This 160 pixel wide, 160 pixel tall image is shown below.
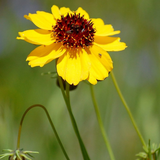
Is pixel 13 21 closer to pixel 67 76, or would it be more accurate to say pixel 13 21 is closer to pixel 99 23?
pixel 99 23

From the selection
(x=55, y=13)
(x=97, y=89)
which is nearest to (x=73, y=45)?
(x=55, y=13)

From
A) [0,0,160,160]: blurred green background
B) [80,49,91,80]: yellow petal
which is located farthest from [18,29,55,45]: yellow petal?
[0,0,160,160]: blurred green background

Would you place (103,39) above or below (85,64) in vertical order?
above

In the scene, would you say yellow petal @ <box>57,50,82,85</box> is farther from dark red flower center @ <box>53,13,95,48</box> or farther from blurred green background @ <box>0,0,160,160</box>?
blurred green background @ <box>0,0,160,160</box>

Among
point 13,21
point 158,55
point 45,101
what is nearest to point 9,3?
point 13,21

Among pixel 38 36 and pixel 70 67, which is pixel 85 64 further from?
pixel 38 36

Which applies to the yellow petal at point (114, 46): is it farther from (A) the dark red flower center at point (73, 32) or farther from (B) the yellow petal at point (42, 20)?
(B) the yellow petal at point (42, 20)

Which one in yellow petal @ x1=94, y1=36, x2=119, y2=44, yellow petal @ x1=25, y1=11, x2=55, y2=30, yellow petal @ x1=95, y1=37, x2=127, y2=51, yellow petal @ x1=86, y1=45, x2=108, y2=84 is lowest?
yellow petal @ x1=86, y1=45, x2=108, y2=84

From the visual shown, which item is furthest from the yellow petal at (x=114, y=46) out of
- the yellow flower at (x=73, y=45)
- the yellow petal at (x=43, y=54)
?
the yellow petal at (x=43, y=54)
